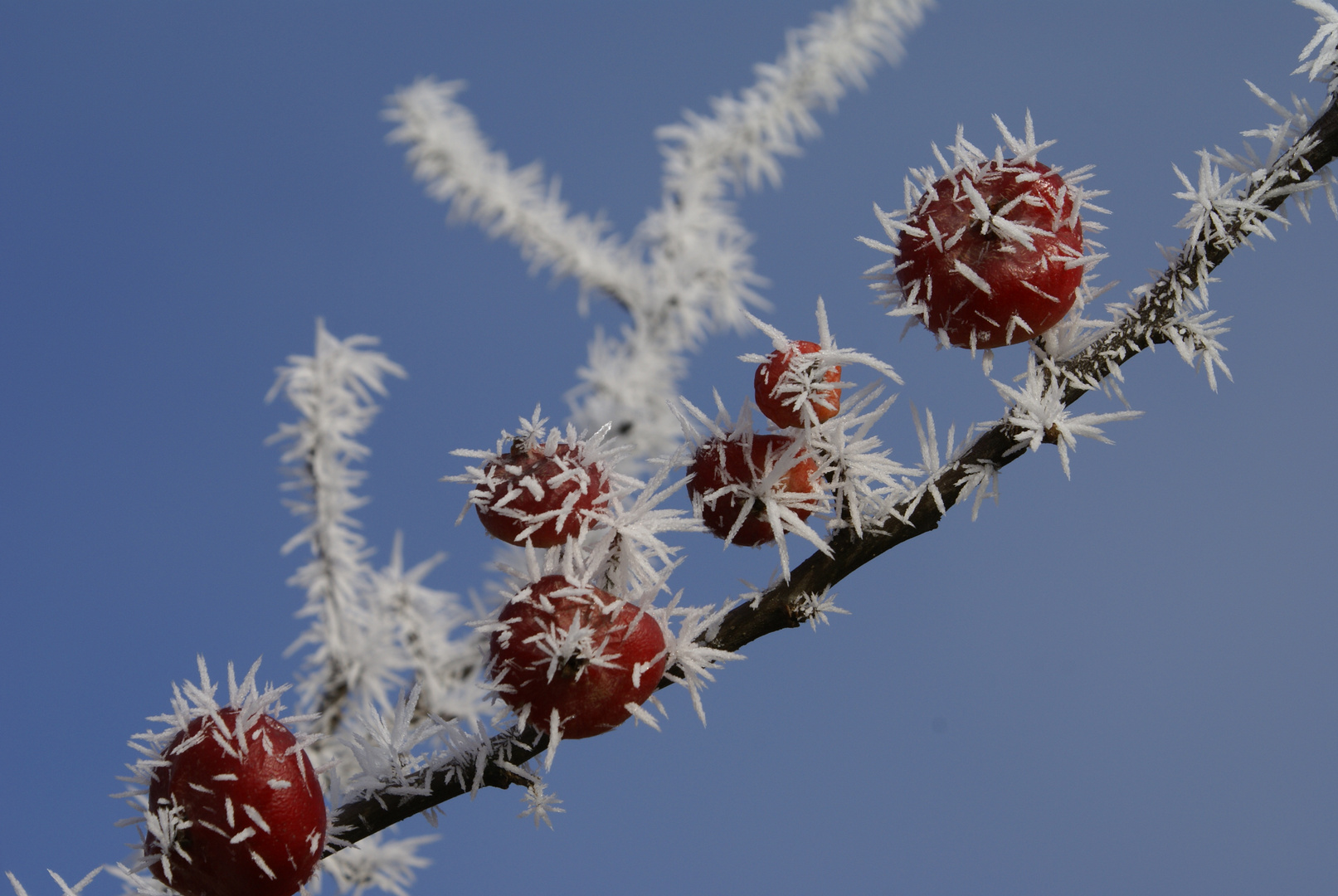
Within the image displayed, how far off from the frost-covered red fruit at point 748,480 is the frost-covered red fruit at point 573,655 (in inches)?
5.9

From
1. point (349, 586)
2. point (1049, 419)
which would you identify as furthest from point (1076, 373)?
point (349, 586)

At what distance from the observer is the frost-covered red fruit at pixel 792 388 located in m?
0.98

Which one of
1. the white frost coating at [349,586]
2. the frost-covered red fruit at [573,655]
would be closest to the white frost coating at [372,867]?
the white frost coating at [349,586]

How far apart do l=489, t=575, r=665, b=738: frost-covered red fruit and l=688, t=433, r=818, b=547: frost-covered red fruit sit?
15cm

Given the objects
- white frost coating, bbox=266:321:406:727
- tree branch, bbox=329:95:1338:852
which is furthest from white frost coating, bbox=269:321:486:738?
tree branch, bbox=329:95:1338:852

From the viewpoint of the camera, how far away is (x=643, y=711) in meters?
1.01

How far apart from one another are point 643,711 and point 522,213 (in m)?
3.45

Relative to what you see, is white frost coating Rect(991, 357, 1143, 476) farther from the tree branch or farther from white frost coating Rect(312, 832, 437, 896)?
white frost coating Rect(312, 832, 437, 896)

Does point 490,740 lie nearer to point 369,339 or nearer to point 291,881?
point 291,881

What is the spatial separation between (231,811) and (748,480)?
624 mm

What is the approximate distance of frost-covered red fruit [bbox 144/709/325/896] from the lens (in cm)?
98

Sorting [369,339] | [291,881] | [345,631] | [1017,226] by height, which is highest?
[369,339]

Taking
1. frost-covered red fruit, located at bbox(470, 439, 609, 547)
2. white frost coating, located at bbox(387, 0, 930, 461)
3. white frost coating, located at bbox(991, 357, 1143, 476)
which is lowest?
white frost coating, located at bbox(991, 357, 1143, 476)

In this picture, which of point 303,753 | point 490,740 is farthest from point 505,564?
point 303,753
